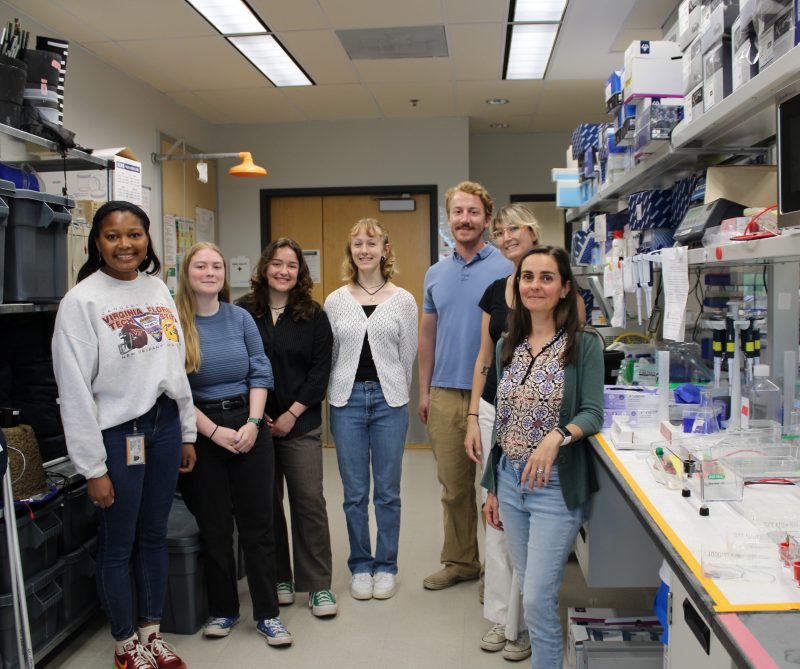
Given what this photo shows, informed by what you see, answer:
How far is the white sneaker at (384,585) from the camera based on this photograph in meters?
2.85

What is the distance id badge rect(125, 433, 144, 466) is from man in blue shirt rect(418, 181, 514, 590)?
44.4 inches

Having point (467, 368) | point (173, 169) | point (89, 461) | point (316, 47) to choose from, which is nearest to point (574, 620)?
point (467, 368)

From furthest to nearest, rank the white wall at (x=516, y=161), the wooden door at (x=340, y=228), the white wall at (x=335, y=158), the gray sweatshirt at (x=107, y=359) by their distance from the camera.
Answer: the white wall at (x=516, y=161) → the wooden door at (x=340, y=228) → the white wall at (x=335, y=158) → the gray sweatshirt at (x=107, y=359)

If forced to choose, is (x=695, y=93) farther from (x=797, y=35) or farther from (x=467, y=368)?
(x=467, y=368)

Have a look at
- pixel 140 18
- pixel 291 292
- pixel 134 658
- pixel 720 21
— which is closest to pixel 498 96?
pixel 140 18

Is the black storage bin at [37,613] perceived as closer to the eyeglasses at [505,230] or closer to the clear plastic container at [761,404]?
the eyeglasses at [505,230]

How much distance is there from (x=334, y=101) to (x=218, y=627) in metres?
3.81

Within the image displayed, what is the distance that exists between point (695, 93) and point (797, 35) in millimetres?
569

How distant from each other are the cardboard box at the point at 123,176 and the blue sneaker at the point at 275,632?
5.48 ft

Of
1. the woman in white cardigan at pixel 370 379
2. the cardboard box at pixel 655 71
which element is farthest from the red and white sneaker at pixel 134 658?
the cardboard box at pixel 655 71

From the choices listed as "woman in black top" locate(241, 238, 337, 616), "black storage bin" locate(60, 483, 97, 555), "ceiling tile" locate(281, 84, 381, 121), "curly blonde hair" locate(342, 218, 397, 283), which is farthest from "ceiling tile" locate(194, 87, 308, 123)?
"black storage bin" locate(60, 483, 97, 555)

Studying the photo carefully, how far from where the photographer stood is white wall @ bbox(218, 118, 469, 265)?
573cm

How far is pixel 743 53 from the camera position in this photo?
5.48 ft

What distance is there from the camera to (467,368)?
272cm
